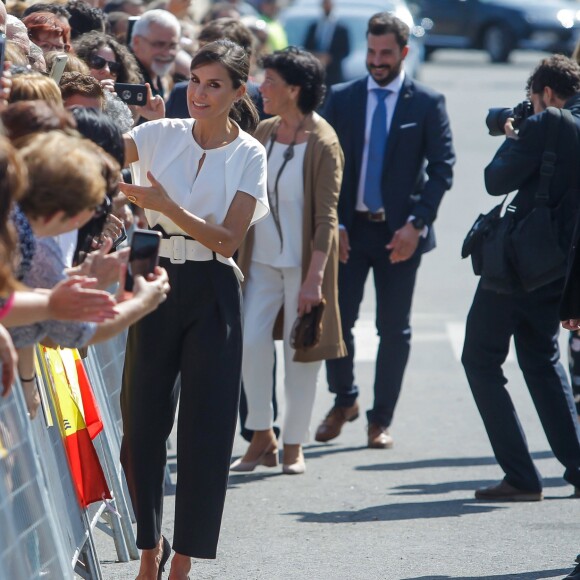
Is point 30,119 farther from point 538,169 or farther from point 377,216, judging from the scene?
point 377,216

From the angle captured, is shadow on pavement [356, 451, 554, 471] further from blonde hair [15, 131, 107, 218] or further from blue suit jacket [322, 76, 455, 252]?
blonde hair [15, 131, 107, 218]

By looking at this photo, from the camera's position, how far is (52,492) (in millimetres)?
4457

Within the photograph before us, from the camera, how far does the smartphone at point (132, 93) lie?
5805 mm

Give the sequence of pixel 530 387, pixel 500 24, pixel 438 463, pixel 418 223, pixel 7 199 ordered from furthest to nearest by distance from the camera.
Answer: pixel 500 24
pixel 418 223
pixel 438 463
pixel 530 387
pixel 7 199

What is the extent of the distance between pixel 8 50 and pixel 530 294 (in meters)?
2.69

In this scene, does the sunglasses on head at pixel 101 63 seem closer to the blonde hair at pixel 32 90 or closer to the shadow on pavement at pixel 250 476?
the shadow on pavement at pixel 250 476

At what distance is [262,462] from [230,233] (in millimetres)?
2538

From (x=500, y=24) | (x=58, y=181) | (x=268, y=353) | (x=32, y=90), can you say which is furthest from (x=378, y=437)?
(x=500, y=24)

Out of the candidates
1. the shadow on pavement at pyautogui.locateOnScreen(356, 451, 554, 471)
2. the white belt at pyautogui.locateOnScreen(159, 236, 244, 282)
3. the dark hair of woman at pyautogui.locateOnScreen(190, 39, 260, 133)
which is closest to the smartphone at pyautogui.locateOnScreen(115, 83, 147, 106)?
the dark hair of woman at pyautogui.locateOnScreen(190, 39, 260, 133)

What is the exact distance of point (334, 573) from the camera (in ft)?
17.7

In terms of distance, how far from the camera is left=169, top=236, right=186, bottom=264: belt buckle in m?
4.98

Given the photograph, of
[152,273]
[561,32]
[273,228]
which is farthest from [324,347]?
[561,32]

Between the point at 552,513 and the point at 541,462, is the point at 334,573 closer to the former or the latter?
the point at 552,513

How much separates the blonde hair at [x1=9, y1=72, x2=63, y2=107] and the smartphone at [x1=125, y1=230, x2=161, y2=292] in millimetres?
643
